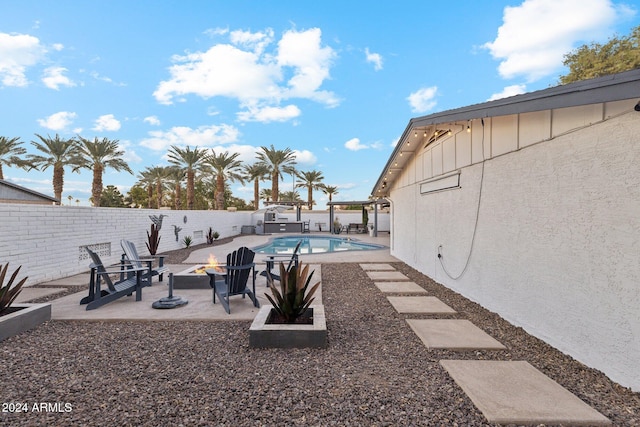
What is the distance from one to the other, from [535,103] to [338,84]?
18778mm

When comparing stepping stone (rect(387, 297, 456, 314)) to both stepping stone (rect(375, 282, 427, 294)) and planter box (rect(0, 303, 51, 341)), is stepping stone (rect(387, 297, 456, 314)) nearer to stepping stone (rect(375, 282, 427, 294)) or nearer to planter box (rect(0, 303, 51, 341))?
stepping stone (rect(375, 282, 427, 294))

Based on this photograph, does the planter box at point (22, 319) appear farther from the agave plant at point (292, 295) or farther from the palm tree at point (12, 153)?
the palm tree at point (12, 153)

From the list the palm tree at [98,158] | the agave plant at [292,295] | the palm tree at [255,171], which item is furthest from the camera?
the palm tree at [255,171]

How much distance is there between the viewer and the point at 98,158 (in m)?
19.9

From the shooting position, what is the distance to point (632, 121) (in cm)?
252

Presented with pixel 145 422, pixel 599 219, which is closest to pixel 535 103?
pixel 599 219

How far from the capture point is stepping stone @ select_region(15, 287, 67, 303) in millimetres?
5199

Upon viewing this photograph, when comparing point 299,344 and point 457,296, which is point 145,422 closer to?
point 299,344

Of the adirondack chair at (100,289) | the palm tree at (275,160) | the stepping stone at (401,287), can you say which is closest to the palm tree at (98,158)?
the palm tree at (275,160)

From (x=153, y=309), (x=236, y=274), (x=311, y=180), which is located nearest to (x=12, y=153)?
(x=311, y=180)

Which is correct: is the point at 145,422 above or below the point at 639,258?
below

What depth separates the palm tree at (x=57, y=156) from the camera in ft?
62.5

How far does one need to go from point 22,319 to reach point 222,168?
2259 cm

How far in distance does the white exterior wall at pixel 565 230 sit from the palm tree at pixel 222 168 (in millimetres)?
22504
